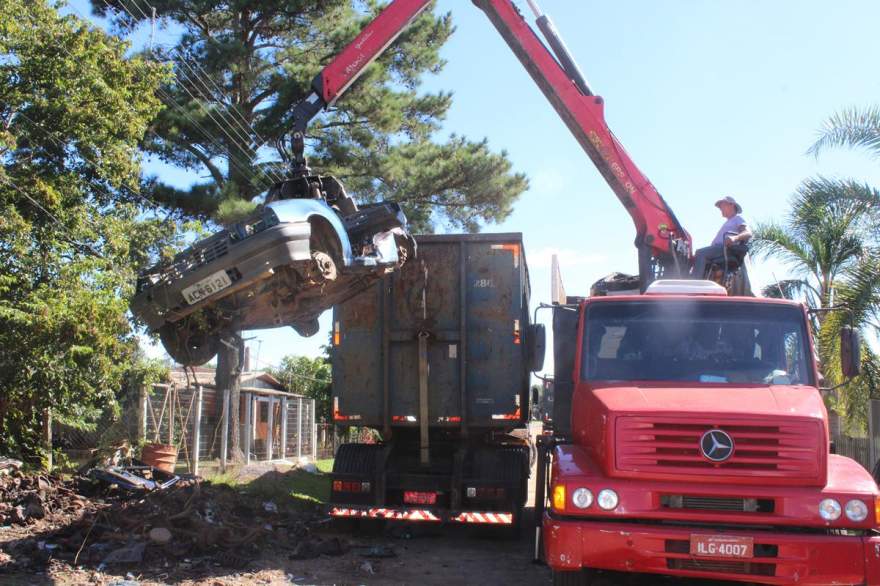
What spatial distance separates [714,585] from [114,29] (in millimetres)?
17882

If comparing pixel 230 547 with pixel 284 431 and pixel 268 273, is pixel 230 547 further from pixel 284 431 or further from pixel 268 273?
pixel 284 431

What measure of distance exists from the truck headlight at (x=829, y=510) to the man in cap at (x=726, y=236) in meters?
3.99

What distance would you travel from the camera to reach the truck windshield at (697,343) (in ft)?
21.7

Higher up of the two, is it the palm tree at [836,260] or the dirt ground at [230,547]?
the palm tree at [836,260]

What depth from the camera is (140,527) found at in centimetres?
825

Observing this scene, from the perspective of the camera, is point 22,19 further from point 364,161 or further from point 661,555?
point 661,555

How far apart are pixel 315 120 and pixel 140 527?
14.2m

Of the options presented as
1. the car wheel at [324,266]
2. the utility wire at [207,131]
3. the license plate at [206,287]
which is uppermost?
the utility wire at [207,131]

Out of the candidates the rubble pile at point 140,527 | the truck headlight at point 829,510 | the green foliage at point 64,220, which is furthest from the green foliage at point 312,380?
the truck headlight at point 829,510

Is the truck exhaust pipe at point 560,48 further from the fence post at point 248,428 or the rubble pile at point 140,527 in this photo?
the fence post at point 248,428

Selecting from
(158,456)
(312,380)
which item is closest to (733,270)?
(158,456)

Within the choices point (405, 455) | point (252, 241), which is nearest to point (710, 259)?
point (405, 455)

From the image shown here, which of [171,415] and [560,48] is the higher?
[560,48]

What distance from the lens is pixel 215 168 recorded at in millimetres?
19766
